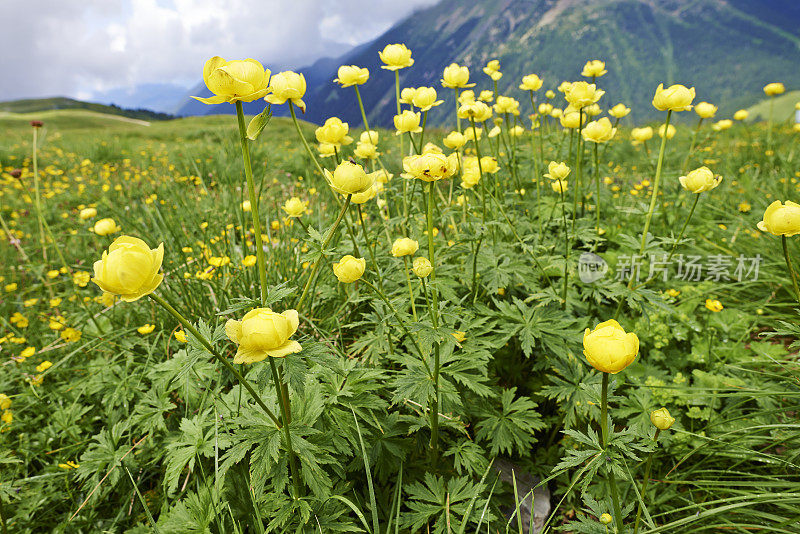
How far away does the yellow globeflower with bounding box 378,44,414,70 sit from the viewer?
178cm

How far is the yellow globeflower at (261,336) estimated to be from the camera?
719mm

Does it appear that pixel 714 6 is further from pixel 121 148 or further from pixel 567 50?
pixel 121 148

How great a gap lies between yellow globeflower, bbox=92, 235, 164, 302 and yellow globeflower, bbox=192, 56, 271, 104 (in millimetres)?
323

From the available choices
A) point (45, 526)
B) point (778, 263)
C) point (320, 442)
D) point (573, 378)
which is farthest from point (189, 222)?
point (778, 263)

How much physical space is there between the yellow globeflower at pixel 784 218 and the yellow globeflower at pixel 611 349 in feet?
2.42

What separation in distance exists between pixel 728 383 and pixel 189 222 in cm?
323

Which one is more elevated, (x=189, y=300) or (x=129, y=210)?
(x=129, y=210)

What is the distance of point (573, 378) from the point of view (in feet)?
4.56

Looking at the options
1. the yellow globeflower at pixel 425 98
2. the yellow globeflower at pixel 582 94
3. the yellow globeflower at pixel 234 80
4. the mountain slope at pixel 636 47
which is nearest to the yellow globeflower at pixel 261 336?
the yellow globeflower at pixel 234 80

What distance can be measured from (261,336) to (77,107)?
70.4m

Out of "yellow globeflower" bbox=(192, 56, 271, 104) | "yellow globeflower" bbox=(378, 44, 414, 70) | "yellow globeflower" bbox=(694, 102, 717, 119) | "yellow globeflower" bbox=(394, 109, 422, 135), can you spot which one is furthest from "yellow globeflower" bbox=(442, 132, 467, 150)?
"yellow globeflower" bbox=(694, 102, 717, 119)

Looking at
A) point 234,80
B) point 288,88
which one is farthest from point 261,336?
point 288,88

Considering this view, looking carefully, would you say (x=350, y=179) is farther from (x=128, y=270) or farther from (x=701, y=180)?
(x=701, y=180)

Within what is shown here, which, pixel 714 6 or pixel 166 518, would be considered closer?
pixel 166 518
